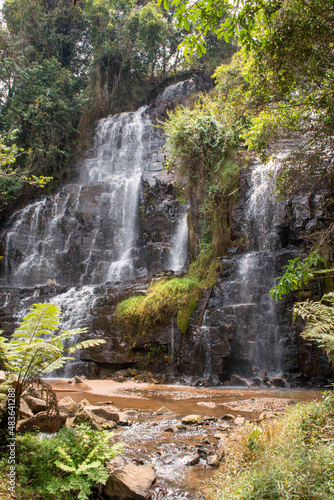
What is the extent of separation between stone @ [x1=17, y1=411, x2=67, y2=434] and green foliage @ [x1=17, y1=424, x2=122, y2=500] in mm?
419

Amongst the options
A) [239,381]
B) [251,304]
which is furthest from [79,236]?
[239,381]

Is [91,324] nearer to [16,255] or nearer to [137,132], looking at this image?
[16,255]

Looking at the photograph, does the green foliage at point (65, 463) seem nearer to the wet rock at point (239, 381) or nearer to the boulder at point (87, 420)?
the boulder at point (87, 420)

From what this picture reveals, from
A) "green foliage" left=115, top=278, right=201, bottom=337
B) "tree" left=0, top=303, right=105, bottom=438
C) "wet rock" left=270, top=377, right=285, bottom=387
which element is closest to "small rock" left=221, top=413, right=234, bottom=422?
"tree" left=0, top=303, right=105, bottom=438

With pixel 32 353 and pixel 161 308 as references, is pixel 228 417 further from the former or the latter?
pixel 161 308

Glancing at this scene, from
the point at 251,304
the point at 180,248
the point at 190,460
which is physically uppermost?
the point at 180,248

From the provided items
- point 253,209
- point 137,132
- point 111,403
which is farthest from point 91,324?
point 137,132

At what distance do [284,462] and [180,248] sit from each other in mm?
14180

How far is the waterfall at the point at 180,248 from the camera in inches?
642

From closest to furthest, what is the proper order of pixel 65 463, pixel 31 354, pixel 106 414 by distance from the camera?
pixel 65 463 → pixel 31 354 → pixel 106 414

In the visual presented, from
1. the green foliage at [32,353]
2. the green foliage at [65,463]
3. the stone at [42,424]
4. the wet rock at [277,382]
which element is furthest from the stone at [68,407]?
the wet rock at [277,382]

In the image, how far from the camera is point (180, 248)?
55.6 feet

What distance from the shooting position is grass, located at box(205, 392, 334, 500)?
2625 millimetres

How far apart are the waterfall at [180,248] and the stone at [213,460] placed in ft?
38.7
